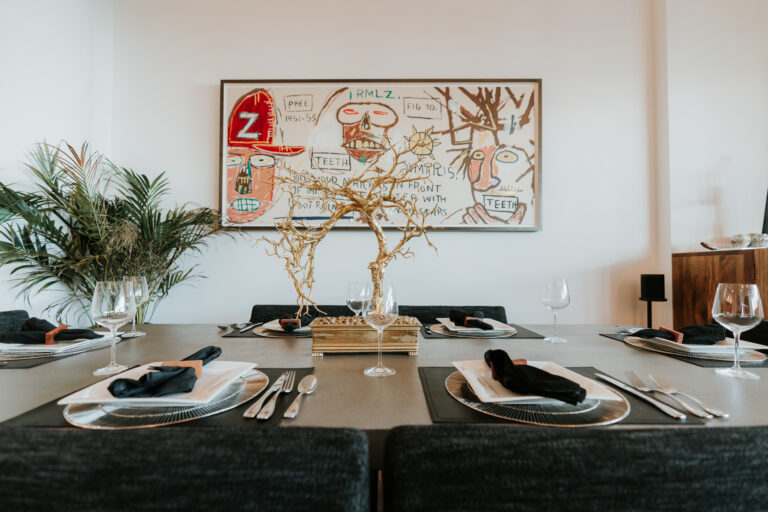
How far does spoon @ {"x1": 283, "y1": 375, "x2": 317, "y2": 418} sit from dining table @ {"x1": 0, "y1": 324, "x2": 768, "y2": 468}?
0.01 metres

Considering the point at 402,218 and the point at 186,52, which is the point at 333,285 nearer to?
the point at 402,218

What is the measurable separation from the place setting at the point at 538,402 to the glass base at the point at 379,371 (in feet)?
0.39

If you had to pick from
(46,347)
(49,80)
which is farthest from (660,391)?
(49,80)

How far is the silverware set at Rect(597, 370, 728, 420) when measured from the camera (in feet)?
1.98

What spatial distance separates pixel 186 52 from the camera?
109 inches

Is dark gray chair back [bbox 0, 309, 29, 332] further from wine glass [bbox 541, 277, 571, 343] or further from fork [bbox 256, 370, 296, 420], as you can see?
wine glass [bbox 541, 277, 571, 343]

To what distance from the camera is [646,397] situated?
0.67 meters

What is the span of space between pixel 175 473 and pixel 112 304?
761mm

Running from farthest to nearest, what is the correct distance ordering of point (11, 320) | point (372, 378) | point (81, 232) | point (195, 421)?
point (81, 232)
point (11, 320)
point (372, 378)
point (195, 421)

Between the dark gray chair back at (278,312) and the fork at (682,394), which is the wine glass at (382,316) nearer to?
the fork at (682,394)

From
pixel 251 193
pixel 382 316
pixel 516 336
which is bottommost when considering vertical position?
pixel 516 336

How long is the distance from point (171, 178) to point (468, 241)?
231cm

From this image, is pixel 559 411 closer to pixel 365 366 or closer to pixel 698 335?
pixel 365 366

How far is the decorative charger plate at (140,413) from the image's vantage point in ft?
1.84
